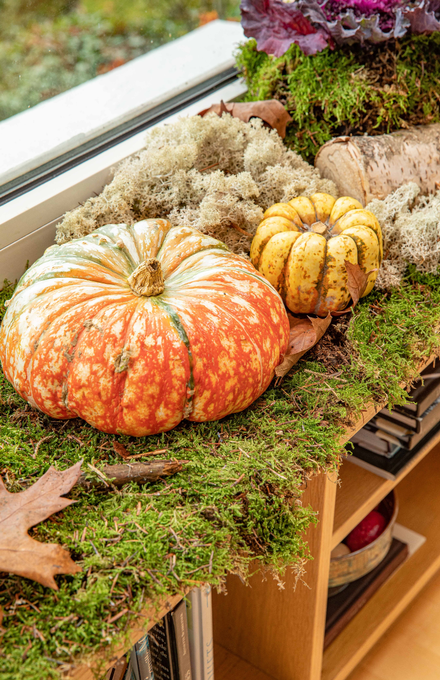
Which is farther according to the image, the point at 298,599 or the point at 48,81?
the point at 48,81

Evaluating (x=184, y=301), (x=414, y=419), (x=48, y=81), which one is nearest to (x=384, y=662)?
(x=414, y=419)

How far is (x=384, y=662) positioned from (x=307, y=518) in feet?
3.06

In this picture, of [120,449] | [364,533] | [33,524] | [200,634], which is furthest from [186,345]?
[364,533]

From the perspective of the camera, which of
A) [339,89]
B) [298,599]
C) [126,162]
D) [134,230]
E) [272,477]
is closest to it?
[272,477]

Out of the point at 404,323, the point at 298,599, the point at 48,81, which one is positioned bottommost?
the point at 298,599

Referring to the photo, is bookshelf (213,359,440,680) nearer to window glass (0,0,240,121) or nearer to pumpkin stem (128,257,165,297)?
pumpkin stem (128,257,165,297)

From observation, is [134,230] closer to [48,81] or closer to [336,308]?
[336,308]

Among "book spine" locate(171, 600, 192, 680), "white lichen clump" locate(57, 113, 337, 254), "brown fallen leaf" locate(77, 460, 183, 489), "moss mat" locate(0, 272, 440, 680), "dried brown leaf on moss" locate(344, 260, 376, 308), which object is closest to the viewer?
"moss mat" locate(0, 272, 440, 680)

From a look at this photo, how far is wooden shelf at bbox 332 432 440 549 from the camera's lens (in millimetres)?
1264

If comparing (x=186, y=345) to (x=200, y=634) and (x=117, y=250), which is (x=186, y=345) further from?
(x=200, y=634)

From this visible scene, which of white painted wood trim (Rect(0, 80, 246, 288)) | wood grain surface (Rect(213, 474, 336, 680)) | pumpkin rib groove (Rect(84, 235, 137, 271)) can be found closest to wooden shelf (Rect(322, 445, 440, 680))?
wood grain surface (Rect(213, 474, 336, 680))

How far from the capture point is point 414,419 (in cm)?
139

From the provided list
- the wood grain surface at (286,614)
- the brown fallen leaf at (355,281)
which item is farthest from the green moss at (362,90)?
the wood grain surface at (286,614)

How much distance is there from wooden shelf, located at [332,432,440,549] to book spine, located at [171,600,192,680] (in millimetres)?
389
